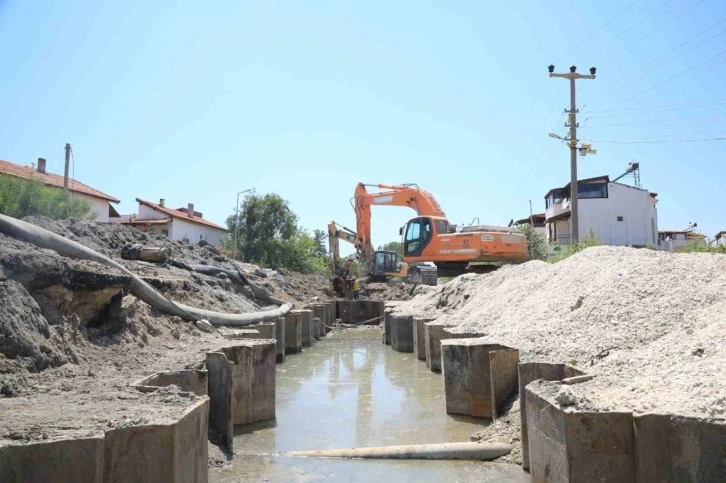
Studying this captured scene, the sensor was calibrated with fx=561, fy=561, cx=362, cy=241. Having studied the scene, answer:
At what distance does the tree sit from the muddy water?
28.7m

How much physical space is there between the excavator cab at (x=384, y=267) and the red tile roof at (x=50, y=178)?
15.9 meters

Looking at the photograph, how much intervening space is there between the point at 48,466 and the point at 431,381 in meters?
8.73

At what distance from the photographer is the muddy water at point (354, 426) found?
591 cm

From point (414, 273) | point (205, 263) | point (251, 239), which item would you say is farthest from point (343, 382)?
point (251, 239)

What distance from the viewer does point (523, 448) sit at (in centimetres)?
574

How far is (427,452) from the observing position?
636cm

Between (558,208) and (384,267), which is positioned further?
(558,208)

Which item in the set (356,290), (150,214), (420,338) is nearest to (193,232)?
(150,214)

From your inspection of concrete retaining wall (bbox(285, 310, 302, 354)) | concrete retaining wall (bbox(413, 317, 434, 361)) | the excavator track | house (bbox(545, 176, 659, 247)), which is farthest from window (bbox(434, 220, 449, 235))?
house (bbox(545, 176, 659, 247))

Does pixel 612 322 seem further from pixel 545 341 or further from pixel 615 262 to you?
pixel 615 262

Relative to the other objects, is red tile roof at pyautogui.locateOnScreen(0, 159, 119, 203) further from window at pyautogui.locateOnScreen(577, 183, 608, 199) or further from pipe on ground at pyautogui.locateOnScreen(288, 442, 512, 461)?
window at pyautogui.locateOnScreen(577, 183, 608, 199)

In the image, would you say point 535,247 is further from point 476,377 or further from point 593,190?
point 476,377

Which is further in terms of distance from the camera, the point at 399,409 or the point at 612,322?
the point at 399,409

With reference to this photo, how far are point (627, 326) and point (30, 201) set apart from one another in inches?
806
